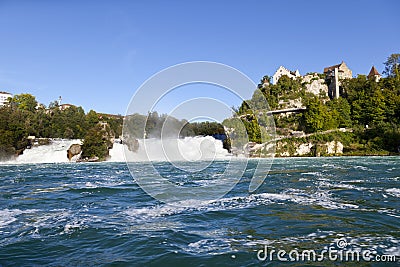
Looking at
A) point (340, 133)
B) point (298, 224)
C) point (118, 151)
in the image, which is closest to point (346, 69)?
point (340, 133)

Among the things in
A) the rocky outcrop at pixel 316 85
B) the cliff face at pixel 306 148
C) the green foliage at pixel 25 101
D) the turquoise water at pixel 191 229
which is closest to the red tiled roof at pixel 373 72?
the rocky outcrop at pixel 316 85

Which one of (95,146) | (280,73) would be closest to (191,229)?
(95,146)

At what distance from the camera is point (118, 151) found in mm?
53312

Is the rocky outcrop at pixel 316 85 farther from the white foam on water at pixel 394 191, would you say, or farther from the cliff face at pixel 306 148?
the white foam on water at pixel 394 191

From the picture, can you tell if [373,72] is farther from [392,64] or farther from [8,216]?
[8,216]

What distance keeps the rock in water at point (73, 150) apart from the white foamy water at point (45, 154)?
2.33ft

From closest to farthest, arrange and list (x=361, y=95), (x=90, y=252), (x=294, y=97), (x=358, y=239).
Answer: (x=90, y=252) < (x=358, y=239) < (x=361, y=95) < (x=294, y=97)

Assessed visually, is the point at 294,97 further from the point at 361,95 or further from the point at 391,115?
the point at 391,115

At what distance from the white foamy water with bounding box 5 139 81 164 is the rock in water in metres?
0.71

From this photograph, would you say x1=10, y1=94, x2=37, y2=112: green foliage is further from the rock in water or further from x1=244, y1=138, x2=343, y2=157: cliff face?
x1=244, y1=138, x2=343, y2=157: cliff face

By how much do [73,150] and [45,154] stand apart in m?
4.27

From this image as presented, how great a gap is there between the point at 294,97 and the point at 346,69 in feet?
63.3

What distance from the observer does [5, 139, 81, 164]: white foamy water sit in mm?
48938

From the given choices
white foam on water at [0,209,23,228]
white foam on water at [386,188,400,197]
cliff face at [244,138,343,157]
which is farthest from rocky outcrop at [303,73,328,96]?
white foam on water at [0,209,23,228]
